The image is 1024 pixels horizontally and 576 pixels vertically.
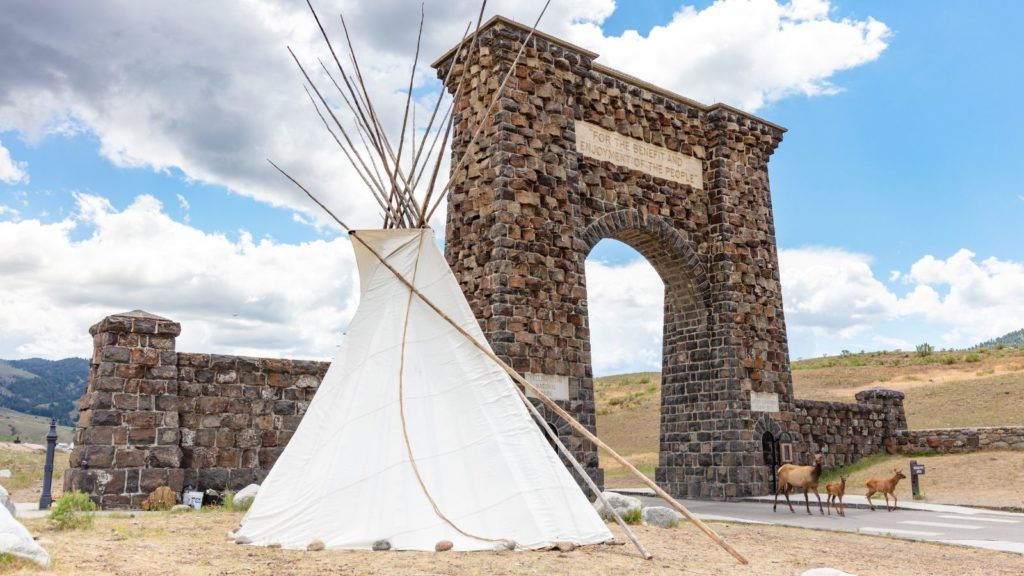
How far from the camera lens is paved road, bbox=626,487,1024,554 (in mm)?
9438

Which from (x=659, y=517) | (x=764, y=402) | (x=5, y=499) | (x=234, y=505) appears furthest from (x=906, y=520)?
(x=5, y=499)

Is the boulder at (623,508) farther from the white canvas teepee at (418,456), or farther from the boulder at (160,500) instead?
the boulder at (160,500)

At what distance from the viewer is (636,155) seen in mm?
15656

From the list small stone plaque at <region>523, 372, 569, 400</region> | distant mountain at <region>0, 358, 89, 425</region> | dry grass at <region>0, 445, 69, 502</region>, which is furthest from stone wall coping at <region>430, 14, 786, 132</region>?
distant mountain at <region>0, 358, 89, 425</region>

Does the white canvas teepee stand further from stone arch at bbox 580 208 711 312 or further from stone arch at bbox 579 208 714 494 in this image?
stone arch at bbox 579 208 714 494

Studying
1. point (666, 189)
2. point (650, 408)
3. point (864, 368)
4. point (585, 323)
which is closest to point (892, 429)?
point (666, 189)

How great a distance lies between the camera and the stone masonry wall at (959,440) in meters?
18.1

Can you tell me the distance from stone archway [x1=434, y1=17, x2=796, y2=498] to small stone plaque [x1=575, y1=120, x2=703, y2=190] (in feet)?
0.10

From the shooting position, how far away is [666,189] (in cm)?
1608

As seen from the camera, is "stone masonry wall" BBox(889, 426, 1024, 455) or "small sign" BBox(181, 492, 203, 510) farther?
"stone masonry wall" BBox(889, 426, 1024, 455)

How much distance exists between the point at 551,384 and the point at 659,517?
4500 mm

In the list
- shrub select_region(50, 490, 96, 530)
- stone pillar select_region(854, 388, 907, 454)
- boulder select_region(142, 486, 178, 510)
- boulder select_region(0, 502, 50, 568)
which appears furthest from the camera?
stone pillar select_region(854, 388, 907, 454)

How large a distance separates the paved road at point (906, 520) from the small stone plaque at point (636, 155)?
21.7 feet

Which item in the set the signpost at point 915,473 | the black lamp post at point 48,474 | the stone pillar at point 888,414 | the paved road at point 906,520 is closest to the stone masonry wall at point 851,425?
the stone pillar at point 888,414
